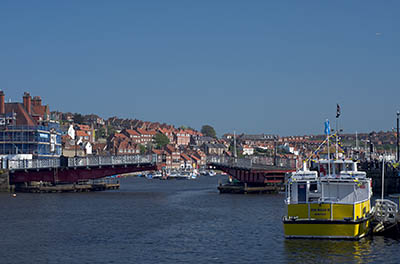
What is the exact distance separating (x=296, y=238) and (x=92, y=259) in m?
11.9

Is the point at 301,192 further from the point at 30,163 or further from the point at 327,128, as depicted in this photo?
the point at 30,163

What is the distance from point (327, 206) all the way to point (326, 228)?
1286mm

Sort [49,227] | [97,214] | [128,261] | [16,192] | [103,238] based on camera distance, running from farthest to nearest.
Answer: [16,192] → [97,214] → [49,227] → [103,238] → [128,261]

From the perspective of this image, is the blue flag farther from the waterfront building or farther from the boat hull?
the waterfront building

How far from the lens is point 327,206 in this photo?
3984 cm

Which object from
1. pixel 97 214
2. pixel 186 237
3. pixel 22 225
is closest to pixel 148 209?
pixel 97 214

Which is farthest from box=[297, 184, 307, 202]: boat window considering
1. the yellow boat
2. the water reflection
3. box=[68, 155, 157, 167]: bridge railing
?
box=[68, 155, 157, 167]: bridge railing

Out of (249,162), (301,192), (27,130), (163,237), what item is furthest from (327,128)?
(27,130)

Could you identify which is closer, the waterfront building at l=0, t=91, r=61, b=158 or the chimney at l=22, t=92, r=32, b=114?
the waterfront building at l=0, t=91, r=61, b=158

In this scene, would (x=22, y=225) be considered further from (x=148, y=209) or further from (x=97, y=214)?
(x=148, y=209)

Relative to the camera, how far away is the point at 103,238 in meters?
46.6

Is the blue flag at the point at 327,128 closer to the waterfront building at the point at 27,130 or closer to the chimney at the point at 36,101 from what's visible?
the waterfront building at the point at 27,130

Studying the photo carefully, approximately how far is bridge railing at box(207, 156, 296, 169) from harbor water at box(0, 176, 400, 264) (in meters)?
20.6

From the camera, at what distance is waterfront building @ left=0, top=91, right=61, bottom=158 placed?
369 feet
